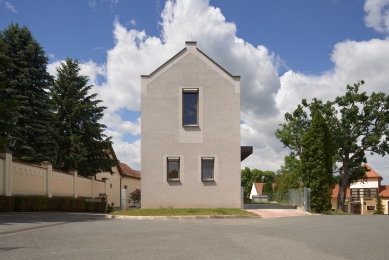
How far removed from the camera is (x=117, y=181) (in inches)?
2227

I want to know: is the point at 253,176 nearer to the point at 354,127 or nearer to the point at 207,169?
the point at 354,127

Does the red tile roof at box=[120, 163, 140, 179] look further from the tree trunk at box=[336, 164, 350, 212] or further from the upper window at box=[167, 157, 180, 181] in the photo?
the upper window at box=[167, 157, 180, 181]

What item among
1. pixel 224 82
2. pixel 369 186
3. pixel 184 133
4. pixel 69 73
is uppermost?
pixel 69 73

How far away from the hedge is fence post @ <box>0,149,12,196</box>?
26.6 inches

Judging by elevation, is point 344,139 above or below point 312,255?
above

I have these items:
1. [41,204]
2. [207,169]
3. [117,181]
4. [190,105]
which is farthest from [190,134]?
[117,181]

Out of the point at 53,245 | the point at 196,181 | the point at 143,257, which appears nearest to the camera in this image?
the point at 143,257

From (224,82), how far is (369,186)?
6093 cm

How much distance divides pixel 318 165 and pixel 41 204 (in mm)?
18391

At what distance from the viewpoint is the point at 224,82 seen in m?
24.1

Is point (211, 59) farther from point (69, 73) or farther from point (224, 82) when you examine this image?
point (69, 73)

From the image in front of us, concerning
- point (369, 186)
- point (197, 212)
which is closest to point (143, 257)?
point (197, 212)

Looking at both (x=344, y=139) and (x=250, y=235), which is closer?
(x=250, y=235)

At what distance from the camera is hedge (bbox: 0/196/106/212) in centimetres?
2009
